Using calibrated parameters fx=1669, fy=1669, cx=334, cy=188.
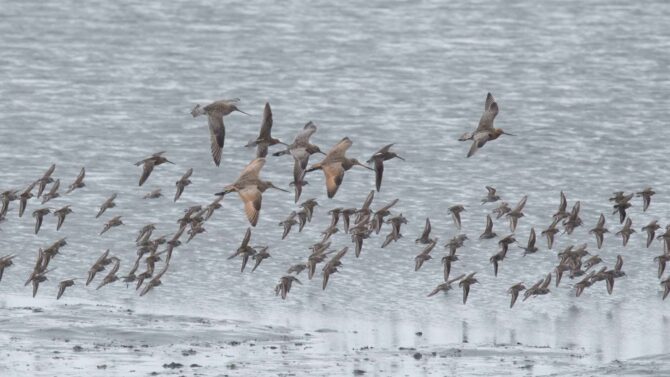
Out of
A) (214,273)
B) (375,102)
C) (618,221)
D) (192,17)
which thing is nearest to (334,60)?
(375,102)

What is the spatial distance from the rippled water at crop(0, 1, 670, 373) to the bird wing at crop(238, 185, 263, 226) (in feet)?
12.7

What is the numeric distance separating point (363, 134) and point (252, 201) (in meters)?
23.5

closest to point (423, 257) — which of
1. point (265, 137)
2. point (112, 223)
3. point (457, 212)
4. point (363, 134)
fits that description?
point (457, 212)

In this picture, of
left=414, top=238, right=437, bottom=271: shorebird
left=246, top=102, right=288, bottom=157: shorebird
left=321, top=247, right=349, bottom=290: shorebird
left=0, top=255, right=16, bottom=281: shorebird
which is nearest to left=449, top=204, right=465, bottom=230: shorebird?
left=414, top=238, right=437, bottom=271: shorebird

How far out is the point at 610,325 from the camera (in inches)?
1312

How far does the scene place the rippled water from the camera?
3438 cm

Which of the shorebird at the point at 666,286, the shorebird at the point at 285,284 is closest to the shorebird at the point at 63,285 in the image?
the shorebird at the point at 285,284

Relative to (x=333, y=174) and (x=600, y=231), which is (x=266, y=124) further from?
(x=600, y=231)

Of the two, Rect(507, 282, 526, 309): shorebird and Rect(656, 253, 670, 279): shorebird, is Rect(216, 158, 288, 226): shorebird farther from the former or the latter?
Rect(656, 253, 670, 279): shorebird

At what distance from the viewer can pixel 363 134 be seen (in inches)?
2032

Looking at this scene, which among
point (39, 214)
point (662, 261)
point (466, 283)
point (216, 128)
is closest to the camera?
point (216, 128)

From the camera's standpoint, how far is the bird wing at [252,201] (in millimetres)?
27578

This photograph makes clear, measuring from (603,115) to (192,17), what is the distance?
79.4ft

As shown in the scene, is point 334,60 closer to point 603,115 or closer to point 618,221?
point 603,115
